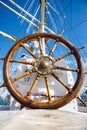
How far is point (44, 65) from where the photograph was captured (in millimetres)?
2885

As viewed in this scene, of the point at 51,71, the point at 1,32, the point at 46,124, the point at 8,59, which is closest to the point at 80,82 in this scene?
the point at 51,71

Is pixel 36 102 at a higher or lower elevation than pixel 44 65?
lower

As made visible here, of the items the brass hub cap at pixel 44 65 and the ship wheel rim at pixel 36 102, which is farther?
the brass hub cap at pixel 44 65

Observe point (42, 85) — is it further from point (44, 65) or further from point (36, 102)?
point (36, 102)

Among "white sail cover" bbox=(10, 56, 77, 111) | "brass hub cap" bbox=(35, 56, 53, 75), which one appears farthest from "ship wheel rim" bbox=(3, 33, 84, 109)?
"white sail cover" bbox=(10, 56, 77, 111)

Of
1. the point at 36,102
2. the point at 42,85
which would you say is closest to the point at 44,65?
the point at 36,102

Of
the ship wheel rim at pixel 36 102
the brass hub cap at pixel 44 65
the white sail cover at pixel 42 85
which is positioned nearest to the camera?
the ship wheel rim at pixel 36 102

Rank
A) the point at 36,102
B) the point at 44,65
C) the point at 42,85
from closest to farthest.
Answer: the point at 36,102 → the point at 44,65 → the point at 42,85

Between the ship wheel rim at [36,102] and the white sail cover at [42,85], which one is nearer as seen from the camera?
the ship wheel rim at [36,102]

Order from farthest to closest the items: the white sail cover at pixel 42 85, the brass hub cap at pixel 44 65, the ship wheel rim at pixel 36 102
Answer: the white sail cover at pixel 42 85 < the brass hub cap at pixel 44 65 < the ship wheel rim at pixel 36 102

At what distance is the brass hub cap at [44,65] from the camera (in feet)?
9.53

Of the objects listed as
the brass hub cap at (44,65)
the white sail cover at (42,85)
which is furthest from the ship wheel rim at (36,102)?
the white sail cover at (42,85)

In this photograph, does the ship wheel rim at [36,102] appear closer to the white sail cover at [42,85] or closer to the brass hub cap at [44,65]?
the brass hub cap at [44,65]

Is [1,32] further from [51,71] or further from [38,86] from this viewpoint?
[51,71]
